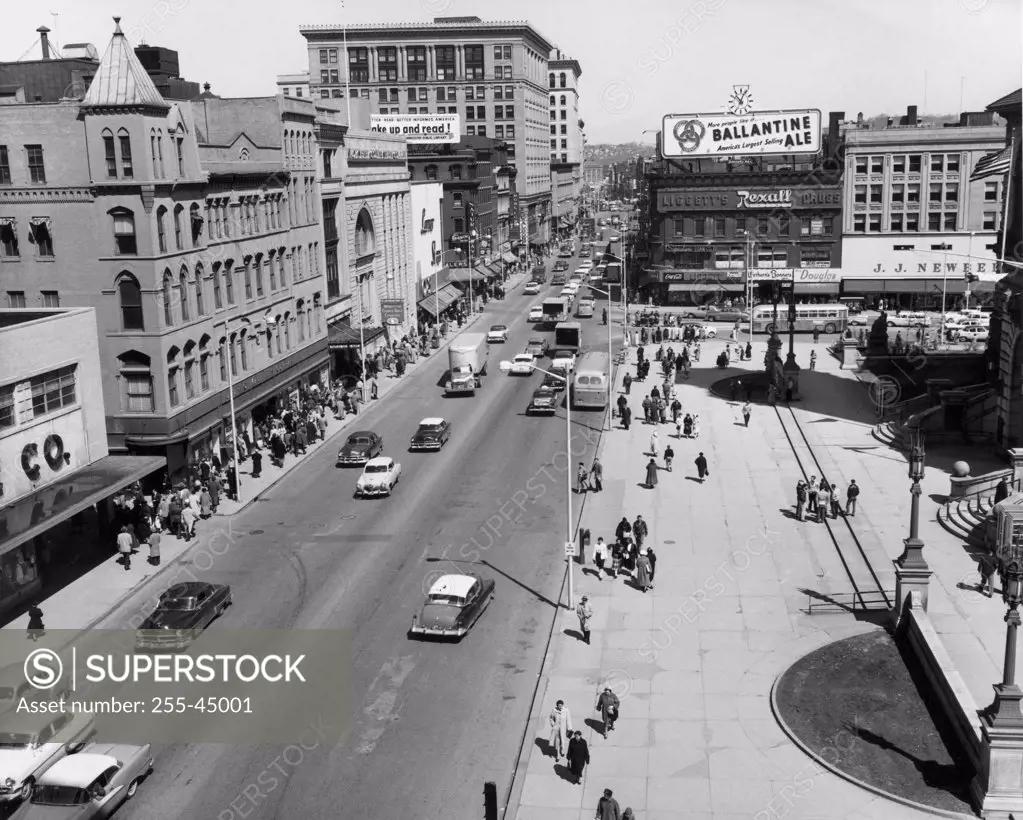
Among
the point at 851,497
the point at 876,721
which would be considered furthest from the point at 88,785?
the point at 851,497

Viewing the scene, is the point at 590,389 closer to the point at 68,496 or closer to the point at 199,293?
the point at 199,293

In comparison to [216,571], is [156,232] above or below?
above

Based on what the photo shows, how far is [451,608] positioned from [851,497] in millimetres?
18302

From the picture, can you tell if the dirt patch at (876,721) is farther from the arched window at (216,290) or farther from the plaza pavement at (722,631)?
the arched window at (216,290)

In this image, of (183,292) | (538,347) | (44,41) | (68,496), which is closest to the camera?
(68,496)

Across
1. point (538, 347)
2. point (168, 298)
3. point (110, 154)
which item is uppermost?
point (110, 154)

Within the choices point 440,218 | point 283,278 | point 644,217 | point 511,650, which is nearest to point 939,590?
point 511,650

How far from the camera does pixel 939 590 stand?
3431 centimetres

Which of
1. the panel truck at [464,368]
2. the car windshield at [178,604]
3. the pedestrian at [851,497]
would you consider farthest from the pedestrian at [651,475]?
the panel truck at [464,368]

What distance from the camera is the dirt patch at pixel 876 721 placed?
23.6 metres

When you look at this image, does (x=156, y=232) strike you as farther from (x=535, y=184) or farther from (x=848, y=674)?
(x=535, y=184)

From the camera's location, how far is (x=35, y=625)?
3212 centimetres

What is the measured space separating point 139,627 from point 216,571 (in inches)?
214

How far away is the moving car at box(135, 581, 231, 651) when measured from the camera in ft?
102
